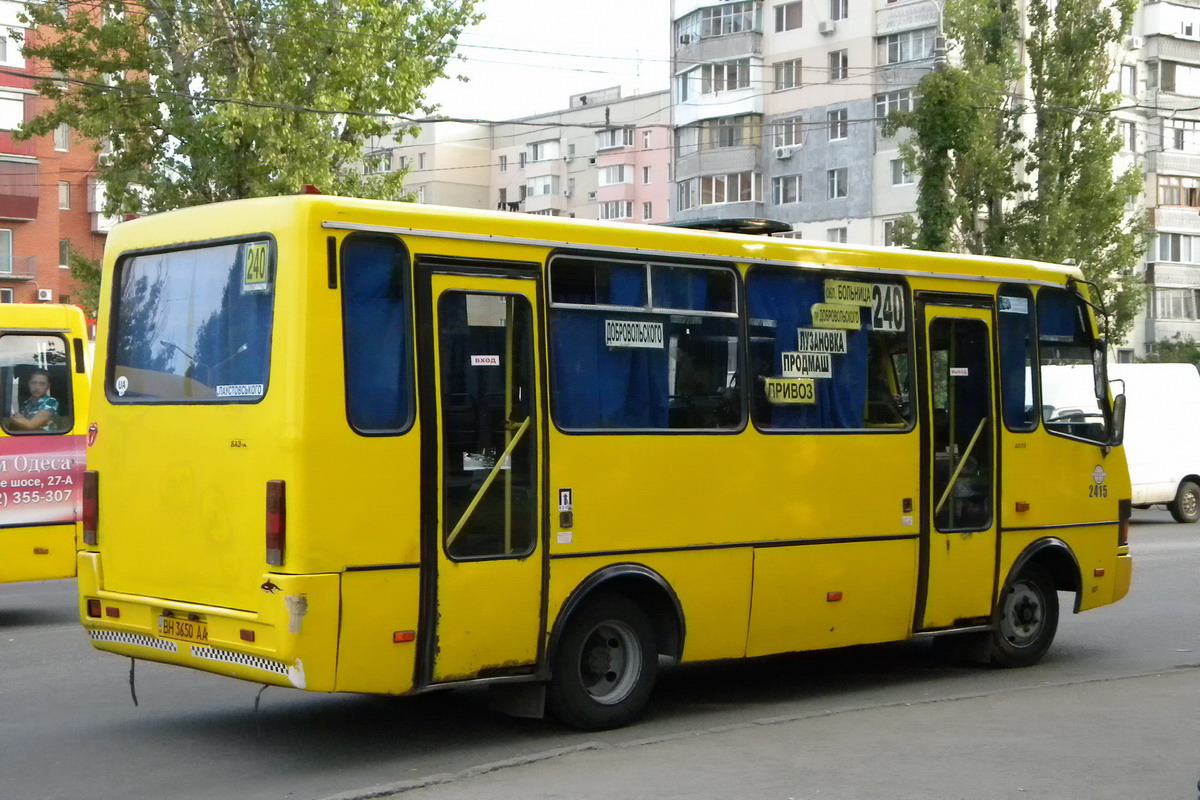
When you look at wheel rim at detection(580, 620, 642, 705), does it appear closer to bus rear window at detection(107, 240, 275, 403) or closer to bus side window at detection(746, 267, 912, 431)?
bus side window at detection(746, 267, 912, 431)

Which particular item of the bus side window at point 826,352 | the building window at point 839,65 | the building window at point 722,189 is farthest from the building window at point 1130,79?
the bus side window at point 826,352

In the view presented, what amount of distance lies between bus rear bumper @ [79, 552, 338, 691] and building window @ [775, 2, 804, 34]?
188ft

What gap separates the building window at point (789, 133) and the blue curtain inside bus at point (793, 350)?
51881 mm

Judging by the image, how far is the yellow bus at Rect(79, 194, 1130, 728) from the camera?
798cm

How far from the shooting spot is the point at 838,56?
6112 cm

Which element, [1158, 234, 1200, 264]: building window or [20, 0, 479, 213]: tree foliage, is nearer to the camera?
[20, 0, 479, 213]: tree foliage

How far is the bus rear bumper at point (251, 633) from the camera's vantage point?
774cm

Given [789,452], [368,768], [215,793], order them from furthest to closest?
[789,452] → [368,768] → [215,793]

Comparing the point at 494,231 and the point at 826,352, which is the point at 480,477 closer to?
the point at 494,231

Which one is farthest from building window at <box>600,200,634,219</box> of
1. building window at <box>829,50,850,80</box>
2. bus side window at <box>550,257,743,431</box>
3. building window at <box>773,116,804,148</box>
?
bus side window at <box>550,257,743,431</box>

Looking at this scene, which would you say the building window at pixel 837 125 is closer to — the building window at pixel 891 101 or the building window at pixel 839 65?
the building window at pixel 839 65

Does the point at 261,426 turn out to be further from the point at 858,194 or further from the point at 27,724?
the point at 858,194

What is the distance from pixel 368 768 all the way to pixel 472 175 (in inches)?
4075

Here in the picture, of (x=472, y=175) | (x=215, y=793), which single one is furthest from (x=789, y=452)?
(x=472, y=175)
